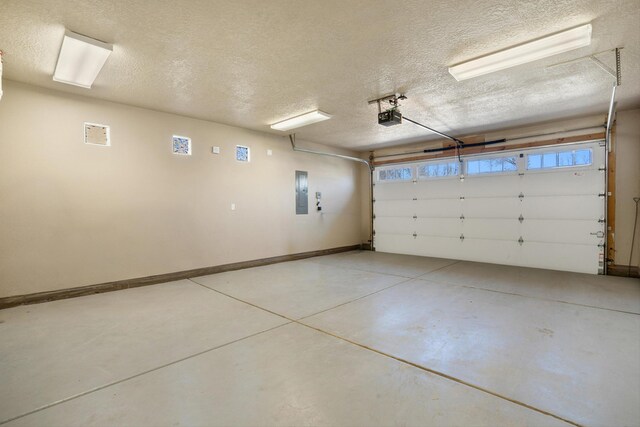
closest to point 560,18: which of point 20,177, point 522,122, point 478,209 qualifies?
point 522,122

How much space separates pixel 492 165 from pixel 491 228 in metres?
1.36

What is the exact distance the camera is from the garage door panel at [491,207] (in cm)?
586

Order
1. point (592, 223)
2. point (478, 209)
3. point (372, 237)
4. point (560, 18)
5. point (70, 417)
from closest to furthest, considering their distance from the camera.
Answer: point (70, 417)
point (560, 18)
point (592, 223)
point (478, 209)
point (372, 237)

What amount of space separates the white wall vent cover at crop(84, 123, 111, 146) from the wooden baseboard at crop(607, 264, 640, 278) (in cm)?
842

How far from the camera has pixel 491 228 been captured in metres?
6.13

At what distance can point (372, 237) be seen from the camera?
8.21 metres

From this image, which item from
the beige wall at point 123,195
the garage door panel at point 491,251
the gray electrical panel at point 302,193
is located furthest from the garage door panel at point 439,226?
the beige wall at point 123,195

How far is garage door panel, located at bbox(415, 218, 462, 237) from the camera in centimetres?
663

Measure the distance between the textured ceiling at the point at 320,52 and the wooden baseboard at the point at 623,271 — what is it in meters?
2.66

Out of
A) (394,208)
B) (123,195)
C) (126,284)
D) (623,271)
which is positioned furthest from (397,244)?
(123,195)

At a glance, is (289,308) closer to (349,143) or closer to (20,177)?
(20,177)

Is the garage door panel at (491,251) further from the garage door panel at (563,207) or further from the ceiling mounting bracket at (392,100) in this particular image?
the ceiling mounting bracket at (392,100)

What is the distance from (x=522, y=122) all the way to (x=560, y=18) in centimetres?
362

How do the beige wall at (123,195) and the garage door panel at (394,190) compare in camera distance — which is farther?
the garage door panel at (394,190)
